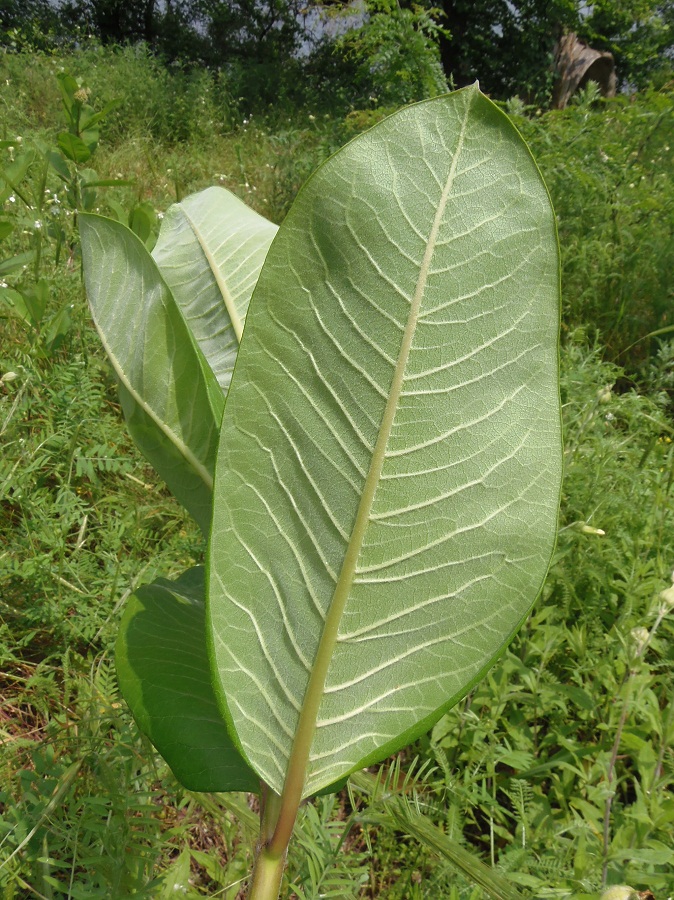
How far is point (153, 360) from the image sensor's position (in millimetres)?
390

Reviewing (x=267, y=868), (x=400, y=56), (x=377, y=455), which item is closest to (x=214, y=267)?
(x=377, y=455)

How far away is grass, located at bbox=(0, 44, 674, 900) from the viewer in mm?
932

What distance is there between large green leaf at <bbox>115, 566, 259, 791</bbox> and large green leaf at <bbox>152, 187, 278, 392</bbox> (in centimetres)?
19

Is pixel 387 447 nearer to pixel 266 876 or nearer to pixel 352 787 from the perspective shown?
pixel 266 876

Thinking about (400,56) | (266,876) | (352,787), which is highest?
(400,56)

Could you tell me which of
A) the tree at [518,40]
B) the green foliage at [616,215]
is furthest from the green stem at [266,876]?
the tree at [518,40]

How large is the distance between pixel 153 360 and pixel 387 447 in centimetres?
16

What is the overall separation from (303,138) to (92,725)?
625 cm

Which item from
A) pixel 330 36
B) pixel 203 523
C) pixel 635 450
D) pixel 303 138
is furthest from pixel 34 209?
pixel 330 36

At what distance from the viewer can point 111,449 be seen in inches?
72.3

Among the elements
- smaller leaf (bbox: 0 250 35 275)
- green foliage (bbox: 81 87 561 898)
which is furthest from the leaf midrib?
smaller leaf (bbox: 0 250 35 275)

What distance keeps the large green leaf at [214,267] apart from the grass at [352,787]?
24.0 inches

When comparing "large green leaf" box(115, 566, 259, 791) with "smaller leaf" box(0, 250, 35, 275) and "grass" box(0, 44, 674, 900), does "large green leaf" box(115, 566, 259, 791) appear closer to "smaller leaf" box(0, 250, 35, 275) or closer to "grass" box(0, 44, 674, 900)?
"grass" box(0, 44, 674, 900)

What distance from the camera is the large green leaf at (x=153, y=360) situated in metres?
0.38
